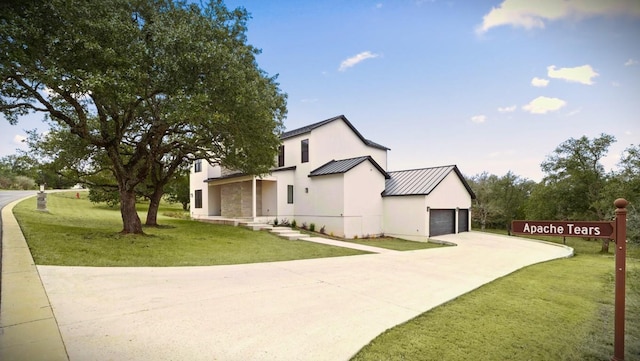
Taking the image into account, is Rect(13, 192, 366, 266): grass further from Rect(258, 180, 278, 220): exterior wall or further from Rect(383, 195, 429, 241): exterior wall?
Rect(383, 195, 429, 241): exterior wall

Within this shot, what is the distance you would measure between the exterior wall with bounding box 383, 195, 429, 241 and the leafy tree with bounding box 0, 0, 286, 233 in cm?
976

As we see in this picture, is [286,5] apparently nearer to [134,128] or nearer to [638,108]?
[638,108]

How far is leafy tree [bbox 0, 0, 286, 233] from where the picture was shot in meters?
8.00

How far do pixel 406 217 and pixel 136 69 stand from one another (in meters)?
15.6

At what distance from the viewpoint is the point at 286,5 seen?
7.17 meters

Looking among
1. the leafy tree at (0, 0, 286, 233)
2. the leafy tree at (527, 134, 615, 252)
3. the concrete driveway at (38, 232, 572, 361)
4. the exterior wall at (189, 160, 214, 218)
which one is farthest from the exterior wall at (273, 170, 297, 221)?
the leafy tree at (527, 134, 615, 252)

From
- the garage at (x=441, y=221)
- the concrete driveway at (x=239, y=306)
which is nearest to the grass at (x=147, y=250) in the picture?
the concrete driveway at (x=239, y=306)

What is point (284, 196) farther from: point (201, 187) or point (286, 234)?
point (201, 187)

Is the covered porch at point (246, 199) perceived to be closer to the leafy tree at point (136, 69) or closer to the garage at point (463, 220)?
the leafy tree at point (136, 69)

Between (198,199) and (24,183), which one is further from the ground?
(24,183)

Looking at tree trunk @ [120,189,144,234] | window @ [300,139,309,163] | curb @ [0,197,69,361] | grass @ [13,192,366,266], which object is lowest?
grass @ [13,192,366,266]

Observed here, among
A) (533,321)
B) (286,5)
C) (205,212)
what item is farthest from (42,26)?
(205,212)

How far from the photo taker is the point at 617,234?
12.2 ft

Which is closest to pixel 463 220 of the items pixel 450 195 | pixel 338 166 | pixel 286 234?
pixel 450 195
